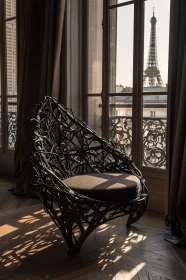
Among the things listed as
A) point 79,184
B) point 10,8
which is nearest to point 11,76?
point 10,8

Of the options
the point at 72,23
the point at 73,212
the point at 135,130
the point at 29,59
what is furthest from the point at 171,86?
the point at 29,59

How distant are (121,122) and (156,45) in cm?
75

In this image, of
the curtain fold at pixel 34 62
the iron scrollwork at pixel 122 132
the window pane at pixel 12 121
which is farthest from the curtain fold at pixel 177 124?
the window pane at pixel 12 121

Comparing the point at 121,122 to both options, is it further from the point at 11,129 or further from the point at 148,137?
the point at 11,129

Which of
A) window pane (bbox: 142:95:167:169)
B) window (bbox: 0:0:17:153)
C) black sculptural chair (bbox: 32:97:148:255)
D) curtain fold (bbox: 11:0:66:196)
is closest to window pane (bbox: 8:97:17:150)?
window (bbox: 0:0:17:153)

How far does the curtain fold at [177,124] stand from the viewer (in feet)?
8.39

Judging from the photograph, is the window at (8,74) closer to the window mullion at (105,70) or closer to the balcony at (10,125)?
the balcony at (10,125)

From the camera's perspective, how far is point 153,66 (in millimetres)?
3271

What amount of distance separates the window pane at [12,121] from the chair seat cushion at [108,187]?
2375 mm

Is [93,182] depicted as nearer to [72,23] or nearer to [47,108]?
[47,108]

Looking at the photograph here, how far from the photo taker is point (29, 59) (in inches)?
153

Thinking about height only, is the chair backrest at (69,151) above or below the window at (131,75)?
below

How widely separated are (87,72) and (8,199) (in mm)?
1477

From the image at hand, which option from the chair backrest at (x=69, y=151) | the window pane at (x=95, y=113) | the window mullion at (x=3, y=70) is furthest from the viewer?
the window mullion at (x=3, y=70)
